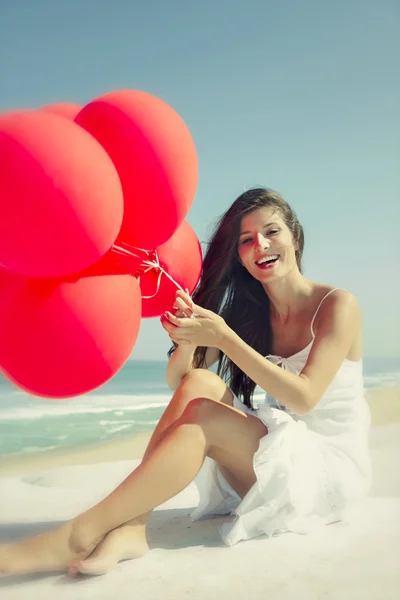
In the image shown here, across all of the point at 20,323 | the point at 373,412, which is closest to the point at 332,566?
the point at 20,323

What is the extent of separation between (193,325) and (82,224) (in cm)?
56

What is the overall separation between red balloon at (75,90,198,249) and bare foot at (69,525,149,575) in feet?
3.09

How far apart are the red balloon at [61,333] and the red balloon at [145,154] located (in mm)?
252

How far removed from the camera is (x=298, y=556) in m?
2.08

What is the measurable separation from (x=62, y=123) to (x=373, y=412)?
24.6 ft

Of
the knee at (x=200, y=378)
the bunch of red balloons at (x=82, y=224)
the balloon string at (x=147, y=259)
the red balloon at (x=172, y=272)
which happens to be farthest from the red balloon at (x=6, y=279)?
the knee at (x=200, y=378)

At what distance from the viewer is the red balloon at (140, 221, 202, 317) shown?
7.65ft

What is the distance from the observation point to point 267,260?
263 cm

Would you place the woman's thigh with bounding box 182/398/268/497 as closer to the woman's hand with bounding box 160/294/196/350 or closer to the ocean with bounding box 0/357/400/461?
the woman's hand with bounding box 160/294/196/350

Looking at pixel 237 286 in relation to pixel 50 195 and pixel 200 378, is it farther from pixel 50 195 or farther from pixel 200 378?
pixel 50 195

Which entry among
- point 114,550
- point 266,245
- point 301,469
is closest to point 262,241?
point 266,245

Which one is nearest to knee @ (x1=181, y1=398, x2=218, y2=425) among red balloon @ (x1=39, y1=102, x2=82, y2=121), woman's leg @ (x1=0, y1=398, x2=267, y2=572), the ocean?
woman's leg @ (x1=0, y1=398, x2=267, y2=572)

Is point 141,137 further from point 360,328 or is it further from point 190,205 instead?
point 360,328

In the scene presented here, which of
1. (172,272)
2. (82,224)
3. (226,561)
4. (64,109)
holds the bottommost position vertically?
(226,561)
